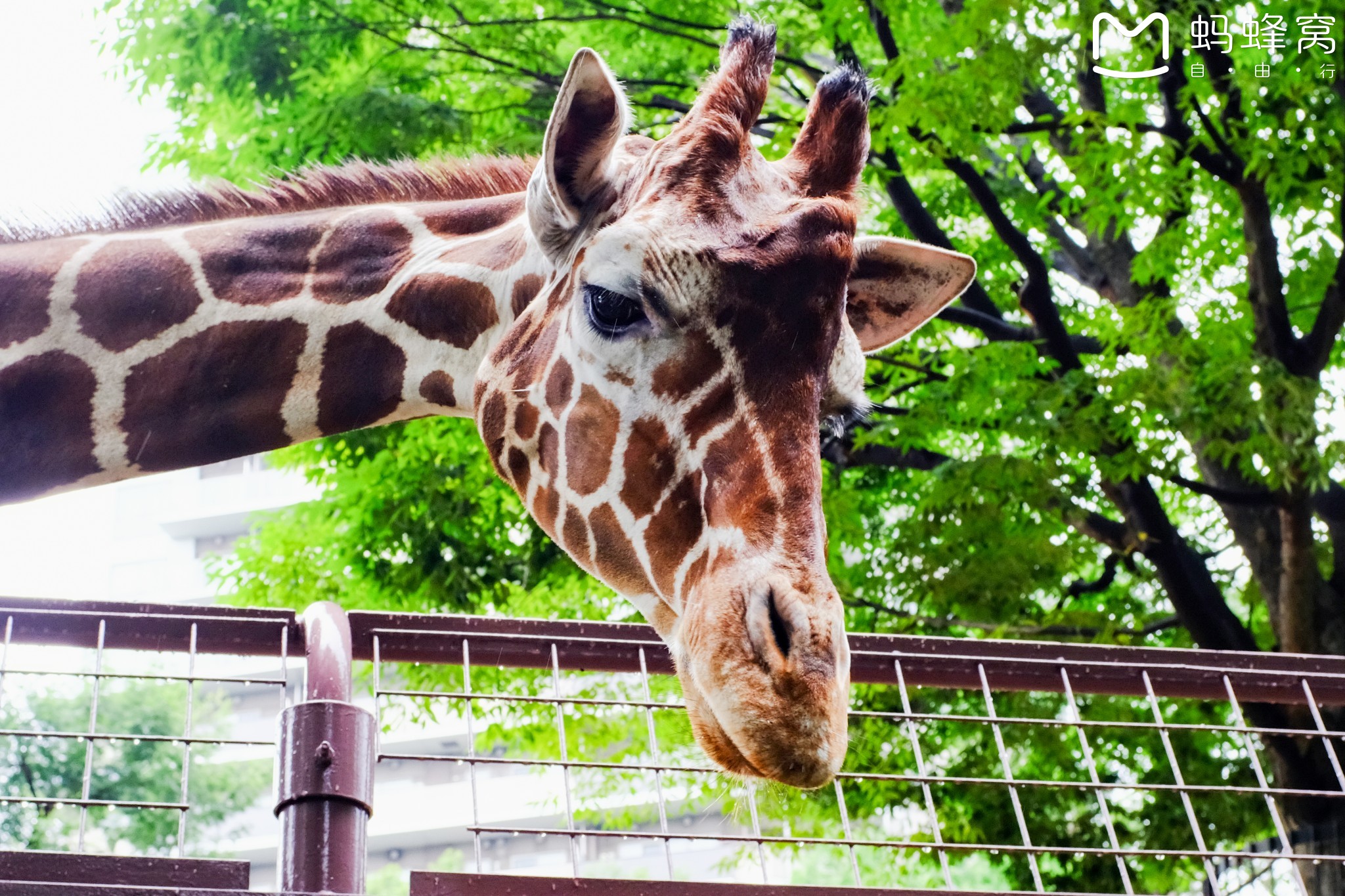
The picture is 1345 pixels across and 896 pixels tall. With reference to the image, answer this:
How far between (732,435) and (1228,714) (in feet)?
30.5

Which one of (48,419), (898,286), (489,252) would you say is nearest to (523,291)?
(489,252)

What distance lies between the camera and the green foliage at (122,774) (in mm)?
21797

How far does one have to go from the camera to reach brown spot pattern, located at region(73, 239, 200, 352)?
10.8ft

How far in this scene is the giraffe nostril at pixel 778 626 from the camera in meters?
2.28

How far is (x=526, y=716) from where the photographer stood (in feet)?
33.7

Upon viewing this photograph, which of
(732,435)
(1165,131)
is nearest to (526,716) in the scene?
(1165,131)

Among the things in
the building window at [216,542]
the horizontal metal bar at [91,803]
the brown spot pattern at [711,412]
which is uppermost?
the building window at [216,542]

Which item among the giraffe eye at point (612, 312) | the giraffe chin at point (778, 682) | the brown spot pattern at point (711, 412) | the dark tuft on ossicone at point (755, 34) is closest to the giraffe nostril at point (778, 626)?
the giraffe chin at point (778, 682)

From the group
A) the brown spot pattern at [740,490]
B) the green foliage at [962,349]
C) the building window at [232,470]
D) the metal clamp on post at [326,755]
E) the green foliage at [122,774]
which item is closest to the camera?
the brown spot pattern at [740,490]

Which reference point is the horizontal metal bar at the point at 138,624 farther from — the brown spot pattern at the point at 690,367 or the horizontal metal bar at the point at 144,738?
the brown spot pattern at the point at 690,367

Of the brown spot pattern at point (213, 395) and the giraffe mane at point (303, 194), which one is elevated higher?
the giraffe mane at point (303, 194)

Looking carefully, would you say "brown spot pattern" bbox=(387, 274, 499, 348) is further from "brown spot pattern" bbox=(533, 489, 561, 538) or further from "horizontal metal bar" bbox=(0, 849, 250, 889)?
"horizontal metal bar" bbox=(0, 849, 250, 889)

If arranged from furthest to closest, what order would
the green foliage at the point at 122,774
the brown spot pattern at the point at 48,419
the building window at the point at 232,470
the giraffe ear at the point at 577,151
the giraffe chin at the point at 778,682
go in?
1. the building window at the point at 232,470
2. the green foliage at the point at 122,774
3. the brown spot pattern at the point at 48,419
4. the giraffe ear at the point at 577,151
5. the giraffe chin at the point at 778,682

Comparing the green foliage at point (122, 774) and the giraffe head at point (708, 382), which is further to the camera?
the green foliage at point (122, 774)
